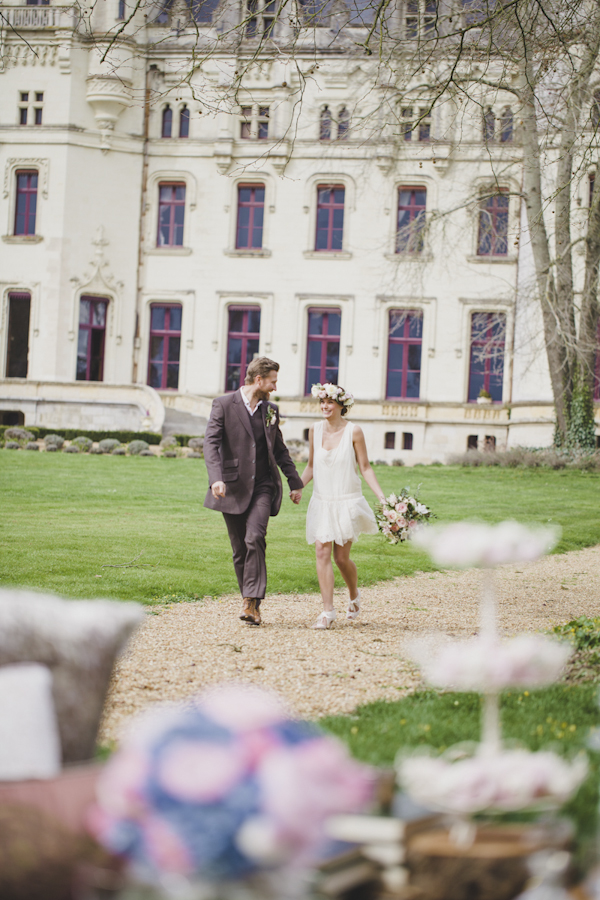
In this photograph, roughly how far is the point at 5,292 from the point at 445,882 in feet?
101

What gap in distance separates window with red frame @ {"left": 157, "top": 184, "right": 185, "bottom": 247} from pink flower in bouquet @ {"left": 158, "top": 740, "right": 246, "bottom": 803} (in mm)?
30563

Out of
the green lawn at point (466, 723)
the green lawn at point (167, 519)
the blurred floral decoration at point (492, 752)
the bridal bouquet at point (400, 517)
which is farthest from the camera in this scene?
the green lawn at point (167, 519)

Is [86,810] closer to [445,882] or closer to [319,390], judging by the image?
[445,882]

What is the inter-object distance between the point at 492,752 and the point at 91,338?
29905 mm

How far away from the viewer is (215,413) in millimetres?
7500

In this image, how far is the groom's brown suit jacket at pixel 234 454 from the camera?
291 inches

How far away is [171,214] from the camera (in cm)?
3139

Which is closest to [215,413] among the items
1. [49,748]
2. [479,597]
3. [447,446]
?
[479,597]

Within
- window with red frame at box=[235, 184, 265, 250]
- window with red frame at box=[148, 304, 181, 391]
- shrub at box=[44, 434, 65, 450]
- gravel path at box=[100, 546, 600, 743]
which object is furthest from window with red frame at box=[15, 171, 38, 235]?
gravel path at box=[100, 546, 600, 743]

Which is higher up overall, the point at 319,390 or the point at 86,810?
the point at 319,390

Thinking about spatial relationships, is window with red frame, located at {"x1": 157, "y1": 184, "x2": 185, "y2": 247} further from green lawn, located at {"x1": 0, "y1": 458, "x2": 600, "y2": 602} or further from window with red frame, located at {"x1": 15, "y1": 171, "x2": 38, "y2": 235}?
green lawn, located at {"x1": 0, "y1": 458, "x2": 600, "y2": 602}

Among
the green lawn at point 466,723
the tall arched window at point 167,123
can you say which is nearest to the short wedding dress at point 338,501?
the green lawn at point 466,723

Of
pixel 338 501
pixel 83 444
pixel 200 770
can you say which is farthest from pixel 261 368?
pixel 83 444

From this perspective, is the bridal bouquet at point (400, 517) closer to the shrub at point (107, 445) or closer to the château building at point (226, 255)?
the shrub at point (107, 445)
